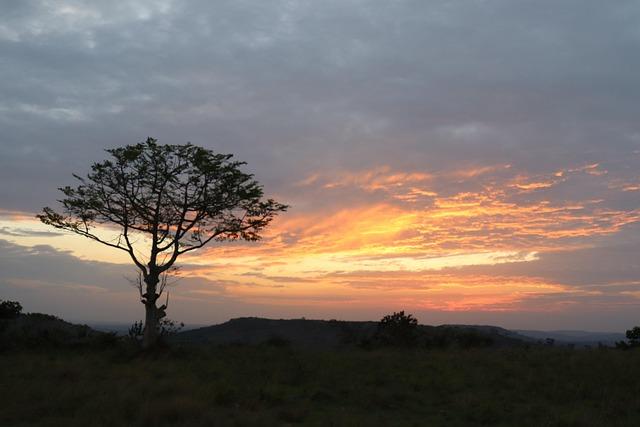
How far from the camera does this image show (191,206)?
Answer: 2702 centimetres

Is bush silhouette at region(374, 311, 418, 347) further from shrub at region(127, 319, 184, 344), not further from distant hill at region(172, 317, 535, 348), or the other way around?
shrub at region(127, 319, 184, 344)

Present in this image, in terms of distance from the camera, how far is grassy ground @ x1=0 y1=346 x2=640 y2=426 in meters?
12.4

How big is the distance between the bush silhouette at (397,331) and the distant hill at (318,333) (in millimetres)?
1611

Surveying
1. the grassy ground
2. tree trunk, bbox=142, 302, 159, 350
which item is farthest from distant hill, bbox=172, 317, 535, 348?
the grassy ground

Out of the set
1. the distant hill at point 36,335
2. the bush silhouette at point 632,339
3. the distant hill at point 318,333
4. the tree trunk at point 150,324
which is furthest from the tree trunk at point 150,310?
the bush silhouette at point 632,339

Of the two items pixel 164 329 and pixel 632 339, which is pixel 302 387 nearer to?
pixel 164 329

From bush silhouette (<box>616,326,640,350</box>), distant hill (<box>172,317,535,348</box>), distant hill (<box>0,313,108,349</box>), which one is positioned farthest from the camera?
distant hill (<box>172,317,535,348</box>)

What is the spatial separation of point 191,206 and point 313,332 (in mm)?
25037

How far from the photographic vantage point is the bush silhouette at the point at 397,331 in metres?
34.7

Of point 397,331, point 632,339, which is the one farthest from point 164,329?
point 632,339

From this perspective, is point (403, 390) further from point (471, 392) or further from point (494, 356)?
point (494, 356)

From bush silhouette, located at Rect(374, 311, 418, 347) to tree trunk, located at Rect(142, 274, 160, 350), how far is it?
15.1 meters

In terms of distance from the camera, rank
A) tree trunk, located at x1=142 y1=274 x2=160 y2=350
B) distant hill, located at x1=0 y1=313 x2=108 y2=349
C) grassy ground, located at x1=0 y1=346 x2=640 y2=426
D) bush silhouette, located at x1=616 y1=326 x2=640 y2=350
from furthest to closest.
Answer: bush silhouette, located at x1=616 y1=326 x2=640 y2=350 → distant hill, located at x1=0 y1=313 x2=108 y2=349 → tree trunk, located at x1=142 y1=274 x2=160 y2=350 → grassy ground, located at x1=0 y1=346 x2=640 y2=426

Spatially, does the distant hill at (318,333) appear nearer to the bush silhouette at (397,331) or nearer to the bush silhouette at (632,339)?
the bush silhouette at (397,331)
